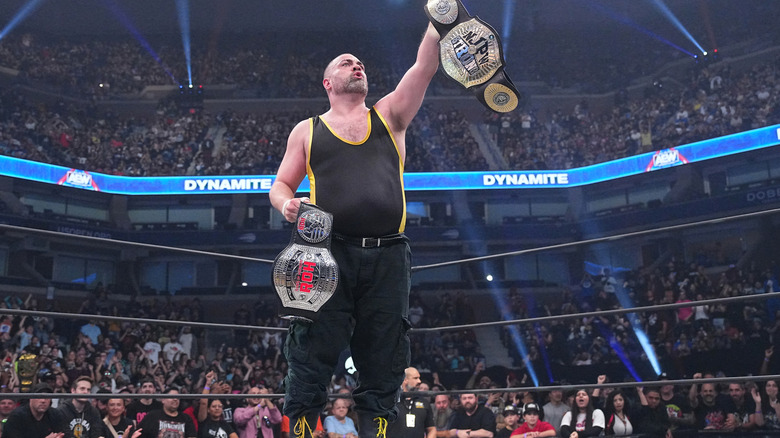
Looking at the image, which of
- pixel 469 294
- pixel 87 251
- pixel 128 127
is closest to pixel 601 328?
pixel 469 294

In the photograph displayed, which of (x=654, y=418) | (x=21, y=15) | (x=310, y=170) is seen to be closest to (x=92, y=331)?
(x=654, y=418)

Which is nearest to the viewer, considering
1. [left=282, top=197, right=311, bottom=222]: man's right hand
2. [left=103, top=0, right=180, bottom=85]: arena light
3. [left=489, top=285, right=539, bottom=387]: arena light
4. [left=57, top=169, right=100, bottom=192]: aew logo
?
[left=282, top=197, right=311, bottom=222]: man's right hand

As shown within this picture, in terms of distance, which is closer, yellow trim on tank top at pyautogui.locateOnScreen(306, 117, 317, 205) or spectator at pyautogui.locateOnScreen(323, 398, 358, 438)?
yellow trim on tank top at pyautogui.locateOnScreen(306, 117, 317, 205)

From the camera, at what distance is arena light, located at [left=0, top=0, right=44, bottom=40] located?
20359 millimetres

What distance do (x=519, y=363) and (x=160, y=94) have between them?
14217 millimetres

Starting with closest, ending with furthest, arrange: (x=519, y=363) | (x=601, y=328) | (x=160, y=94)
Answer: (x=601, y=328), (x=519, y=363), (x=160, y=94)

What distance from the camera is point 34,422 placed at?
438 cm

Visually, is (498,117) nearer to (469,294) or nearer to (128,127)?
(469,294)

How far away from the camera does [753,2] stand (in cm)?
2031

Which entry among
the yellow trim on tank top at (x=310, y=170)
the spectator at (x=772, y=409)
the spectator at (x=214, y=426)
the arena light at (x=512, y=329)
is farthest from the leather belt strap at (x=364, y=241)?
the arena light at (x=512, y=329)

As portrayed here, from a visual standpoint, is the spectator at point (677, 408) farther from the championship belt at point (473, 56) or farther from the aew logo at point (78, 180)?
the aew logo at point (78, 180)

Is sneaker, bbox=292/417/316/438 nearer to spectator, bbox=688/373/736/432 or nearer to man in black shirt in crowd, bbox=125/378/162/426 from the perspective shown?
man in black shirt in crowd, bbox=125/378/162/426

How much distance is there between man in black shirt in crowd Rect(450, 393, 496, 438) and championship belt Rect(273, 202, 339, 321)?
4151 mm

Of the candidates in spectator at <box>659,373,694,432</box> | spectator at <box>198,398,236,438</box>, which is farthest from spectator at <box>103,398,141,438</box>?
spectator at <box>659,373,694,432</box>
